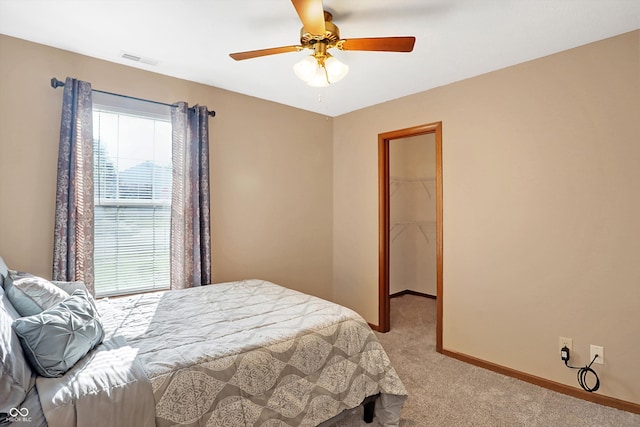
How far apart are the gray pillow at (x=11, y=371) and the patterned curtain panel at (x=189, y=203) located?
1.65m

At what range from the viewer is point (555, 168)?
2.56 m

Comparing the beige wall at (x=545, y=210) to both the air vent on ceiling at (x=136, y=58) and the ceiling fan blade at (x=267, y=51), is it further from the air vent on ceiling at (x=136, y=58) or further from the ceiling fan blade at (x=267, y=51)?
the air vent on ceiling at (x=136, y=58)

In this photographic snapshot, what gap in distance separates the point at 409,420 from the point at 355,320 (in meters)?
0.74

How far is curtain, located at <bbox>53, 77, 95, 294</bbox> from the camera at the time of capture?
243 centimetres

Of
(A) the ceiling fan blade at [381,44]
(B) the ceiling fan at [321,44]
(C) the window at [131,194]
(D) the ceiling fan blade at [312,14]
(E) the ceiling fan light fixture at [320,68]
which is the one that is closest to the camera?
(D) the ceiling fan blade at [312,14]

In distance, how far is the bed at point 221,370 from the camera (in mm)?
1292

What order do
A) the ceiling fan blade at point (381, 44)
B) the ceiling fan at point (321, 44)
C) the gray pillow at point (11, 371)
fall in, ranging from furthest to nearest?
1. the ceiling fan blade at point (381, 44)
2. the ceiling fan at point (321, 44)
3. the gray pillow at point (11, 371)

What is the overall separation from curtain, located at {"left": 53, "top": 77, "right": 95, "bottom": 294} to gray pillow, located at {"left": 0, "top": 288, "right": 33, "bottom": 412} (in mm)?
1234

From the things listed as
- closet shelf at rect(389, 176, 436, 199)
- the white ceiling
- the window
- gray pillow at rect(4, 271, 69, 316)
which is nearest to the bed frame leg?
gray pillow at rect(4, 271, 69, 316)

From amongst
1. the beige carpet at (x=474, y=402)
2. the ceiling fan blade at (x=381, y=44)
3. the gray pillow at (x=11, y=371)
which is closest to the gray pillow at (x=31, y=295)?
the gray pillow at (x=11, y=371)

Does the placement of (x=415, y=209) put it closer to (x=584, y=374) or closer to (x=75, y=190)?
(x=584, y=374)

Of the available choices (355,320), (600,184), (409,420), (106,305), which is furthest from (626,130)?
(106,305)

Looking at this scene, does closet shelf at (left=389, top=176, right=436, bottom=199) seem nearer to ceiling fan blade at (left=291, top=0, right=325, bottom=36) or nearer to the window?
the window

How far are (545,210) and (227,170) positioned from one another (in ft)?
9.23
